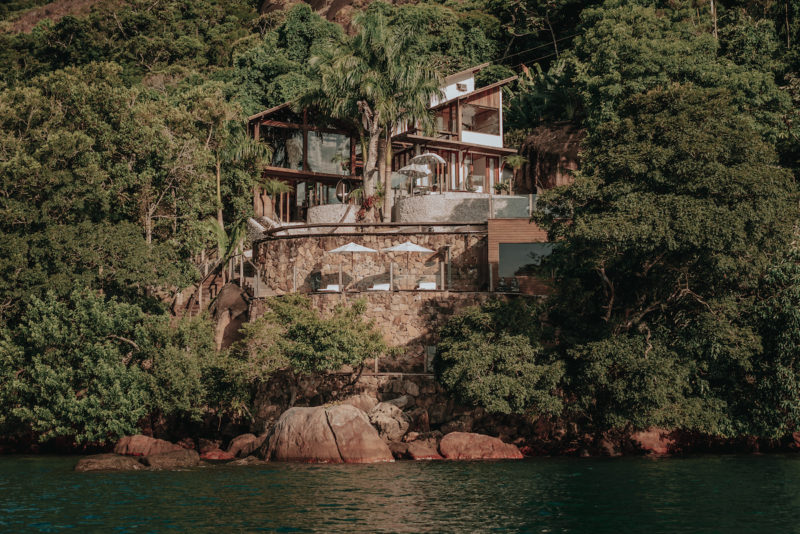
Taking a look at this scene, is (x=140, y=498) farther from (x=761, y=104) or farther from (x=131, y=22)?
(x=131, y=22)

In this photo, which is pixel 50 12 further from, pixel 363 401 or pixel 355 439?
pixel 355 439

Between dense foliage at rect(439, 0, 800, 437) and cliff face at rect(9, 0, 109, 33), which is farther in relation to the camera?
cliff face at rect(9, 0, 109, 33)

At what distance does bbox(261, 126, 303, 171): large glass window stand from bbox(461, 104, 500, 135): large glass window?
1103cm

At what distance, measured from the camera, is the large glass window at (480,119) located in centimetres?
5372

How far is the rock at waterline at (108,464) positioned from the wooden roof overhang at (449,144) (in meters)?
26.7

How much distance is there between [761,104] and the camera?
40.3 meters

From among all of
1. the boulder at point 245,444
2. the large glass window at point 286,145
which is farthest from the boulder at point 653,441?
the large glass window at point 286,145

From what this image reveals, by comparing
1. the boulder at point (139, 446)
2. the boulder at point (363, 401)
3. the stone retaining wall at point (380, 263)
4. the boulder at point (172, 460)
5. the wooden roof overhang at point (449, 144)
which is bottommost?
the boulder at point (172, 460)

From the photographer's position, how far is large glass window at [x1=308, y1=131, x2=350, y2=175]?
53.5 metres

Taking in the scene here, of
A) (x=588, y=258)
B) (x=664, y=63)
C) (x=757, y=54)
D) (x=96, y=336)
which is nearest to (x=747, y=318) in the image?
(x=588, y=258)

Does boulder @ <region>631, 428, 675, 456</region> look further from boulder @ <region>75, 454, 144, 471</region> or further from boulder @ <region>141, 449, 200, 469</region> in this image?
boulder @ <region>75, 454, 144, 471</region>

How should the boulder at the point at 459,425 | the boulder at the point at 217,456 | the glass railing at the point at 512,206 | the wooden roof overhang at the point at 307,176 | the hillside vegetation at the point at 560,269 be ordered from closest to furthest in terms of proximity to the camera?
1. the hillside vegetation at the point at 560,269
2. the boulder at the point at 217,456
3. the boulder at the point at 459,425
4. the glass railing at the point at 512,206
5. the wooden roof overhang at the point at 307,176

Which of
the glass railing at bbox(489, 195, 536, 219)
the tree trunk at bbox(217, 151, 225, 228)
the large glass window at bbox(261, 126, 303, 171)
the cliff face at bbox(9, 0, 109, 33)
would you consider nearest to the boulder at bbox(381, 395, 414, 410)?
the glass railing at bbox(489, 195, 536, 219)

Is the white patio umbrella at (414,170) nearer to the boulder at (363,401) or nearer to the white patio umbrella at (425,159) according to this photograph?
the white patio umbrella at (425,159)
